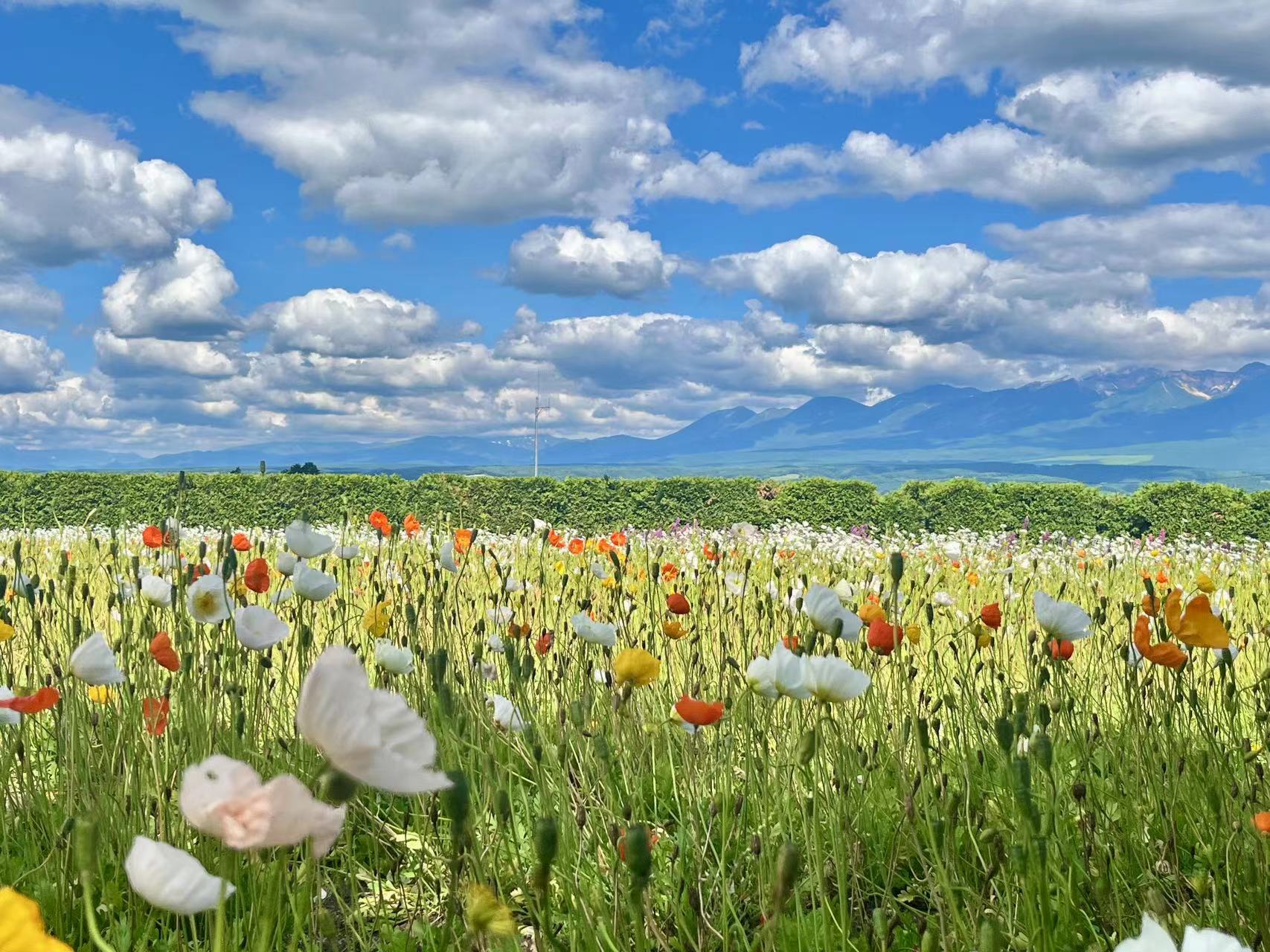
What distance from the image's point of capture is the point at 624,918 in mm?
2018

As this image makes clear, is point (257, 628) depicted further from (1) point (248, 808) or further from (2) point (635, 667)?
(1) point (248, 808)

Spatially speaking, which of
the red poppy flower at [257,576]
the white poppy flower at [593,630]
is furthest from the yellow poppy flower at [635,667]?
the red poppy flower at [257,576]

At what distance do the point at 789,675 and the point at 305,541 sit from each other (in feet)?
4.40

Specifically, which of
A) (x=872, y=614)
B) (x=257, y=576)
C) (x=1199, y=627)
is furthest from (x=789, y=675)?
(x=257, y=576)

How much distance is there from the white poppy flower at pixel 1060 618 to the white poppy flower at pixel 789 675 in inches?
24.3

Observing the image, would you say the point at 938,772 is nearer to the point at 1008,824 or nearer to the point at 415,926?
the point at 1008,824

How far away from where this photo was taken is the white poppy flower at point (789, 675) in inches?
72.0

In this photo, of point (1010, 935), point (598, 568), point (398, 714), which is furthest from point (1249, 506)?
point (398, 714)

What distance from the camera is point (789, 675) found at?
184 cm

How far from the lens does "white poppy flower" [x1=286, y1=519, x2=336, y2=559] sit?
8.31ft

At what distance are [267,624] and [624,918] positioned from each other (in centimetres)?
93

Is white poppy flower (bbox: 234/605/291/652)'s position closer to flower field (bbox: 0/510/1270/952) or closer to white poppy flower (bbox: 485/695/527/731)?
flower field (bbox: 0/510/1270/952)

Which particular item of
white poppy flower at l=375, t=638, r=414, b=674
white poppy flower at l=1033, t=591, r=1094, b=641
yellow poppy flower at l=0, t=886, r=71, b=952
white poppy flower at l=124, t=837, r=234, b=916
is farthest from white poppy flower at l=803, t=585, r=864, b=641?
yellow poppy flower at l=0, t=886, r=71, b=952

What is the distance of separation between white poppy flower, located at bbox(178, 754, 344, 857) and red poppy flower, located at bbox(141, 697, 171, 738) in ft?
5.80
